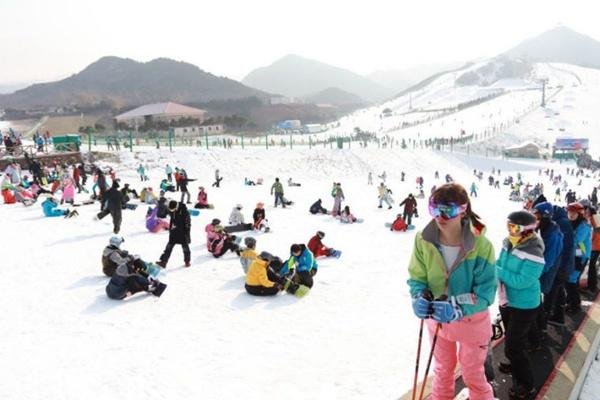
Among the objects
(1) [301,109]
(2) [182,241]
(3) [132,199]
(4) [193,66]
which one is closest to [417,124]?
(1) [301,109]

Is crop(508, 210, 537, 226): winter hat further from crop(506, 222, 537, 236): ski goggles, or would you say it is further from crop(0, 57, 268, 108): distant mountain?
crop(0, 57, 268, 108): distant mountain

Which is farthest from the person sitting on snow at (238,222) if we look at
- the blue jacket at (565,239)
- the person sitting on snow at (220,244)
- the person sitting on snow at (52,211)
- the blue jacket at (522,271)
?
the blue jacket at (522,271)

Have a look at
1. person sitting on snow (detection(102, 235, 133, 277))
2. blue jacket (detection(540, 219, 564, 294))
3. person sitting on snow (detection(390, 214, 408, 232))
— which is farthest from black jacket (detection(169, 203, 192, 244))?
person sitting on snow (detection(390, 214, 408, 232))

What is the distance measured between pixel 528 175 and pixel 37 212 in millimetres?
39108

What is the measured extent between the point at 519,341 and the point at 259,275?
4.05 meters

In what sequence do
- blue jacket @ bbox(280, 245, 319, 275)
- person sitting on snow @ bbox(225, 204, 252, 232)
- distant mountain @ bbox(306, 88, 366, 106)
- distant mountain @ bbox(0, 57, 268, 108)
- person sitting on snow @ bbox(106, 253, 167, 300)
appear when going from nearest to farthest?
person sitting on snow @ bbox(106, 253, 167, 300) → blue jacket @ bbox(280, 245, 319, 275) → person sitting on snow @ bbox(225, 204, 252, 232) → distant mountain @ bbox(0, 57, 268, 108) → distant mountain @ bbox(306, 88, 366, 106)

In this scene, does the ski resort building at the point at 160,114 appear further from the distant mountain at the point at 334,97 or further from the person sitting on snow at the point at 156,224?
the distant mountain at the point at 334,97

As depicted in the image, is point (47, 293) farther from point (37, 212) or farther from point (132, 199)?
point (132, 199)

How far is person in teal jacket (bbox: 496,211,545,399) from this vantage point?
11.0ft

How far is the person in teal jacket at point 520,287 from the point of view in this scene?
3.35 metres

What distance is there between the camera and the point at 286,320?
19.8ft

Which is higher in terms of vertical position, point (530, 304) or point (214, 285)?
point (530, 304)

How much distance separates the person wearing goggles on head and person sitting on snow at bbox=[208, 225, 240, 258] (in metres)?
6.35

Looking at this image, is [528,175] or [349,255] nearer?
[349,255]
